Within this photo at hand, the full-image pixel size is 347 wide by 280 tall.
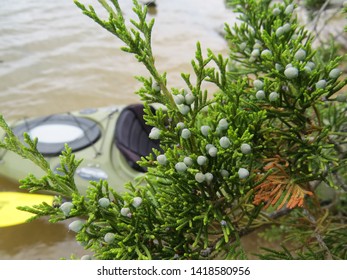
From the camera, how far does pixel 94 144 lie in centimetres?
442

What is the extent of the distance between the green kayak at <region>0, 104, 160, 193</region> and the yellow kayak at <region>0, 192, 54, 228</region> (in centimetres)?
36

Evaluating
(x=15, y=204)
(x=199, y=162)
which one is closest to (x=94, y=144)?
(x=15, y=204)

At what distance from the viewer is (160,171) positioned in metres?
1.48

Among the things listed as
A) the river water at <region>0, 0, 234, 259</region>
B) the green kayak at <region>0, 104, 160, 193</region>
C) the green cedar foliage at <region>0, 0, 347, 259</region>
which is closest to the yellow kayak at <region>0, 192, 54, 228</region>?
the green kayak at <region>0, 104, 160, 193</region>

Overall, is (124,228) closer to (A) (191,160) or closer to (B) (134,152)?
(A) (191,160)

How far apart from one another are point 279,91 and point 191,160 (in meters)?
0.47

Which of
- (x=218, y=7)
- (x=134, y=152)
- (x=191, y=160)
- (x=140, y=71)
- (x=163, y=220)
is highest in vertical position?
(x=218, y=7)

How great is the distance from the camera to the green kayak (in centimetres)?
398

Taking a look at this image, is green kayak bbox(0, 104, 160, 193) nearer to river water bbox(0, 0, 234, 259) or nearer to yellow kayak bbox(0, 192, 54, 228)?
yellow kayak bbox(0, 192, 54, 228)

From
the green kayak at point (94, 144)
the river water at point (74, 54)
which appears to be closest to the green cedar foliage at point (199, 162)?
the green kayak at point (94, 144)

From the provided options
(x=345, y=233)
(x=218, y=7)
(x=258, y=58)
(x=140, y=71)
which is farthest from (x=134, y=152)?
(x=218, y=7)

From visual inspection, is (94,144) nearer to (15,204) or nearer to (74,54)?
(15,204)

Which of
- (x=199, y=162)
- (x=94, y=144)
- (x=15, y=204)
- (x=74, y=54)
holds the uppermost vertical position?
(x=74, y=54)

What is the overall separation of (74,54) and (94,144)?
455cm
